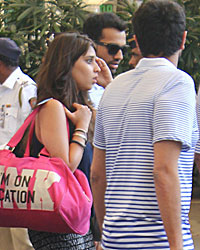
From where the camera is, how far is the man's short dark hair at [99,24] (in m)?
4.75

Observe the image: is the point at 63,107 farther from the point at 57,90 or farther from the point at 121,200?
the point at 121,200

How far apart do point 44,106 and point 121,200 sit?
980 mm

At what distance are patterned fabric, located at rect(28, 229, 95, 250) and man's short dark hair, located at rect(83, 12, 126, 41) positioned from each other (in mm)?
1896

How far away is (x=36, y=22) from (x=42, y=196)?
575cm

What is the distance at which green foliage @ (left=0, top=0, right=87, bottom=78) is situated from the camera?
8.46m

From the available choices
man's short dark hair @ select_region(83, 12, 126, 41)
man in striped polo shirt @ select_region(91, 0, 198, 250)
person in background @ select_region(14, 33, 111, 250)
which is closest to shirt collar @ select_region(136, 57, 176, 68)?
man in striped polo shirt @ select_region(91, 0, 198, 250)

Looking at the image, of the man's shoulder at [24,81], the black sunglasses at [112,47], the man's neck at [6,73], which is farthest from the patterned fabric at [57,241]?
the man's neck at [6,73]

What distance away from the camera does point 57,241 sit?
129 inches

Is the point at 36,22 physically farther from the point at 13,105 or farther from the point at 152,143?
the point at 152,143

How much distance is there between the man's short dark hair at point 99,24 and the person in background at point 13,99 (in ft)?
2.52

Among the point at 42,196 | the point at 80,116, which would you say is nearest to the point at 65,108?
the point at 80,116

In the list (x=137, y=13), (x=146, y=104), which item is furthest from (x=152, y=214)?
(x=137, y=13)

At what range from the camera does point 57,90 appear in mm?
3406

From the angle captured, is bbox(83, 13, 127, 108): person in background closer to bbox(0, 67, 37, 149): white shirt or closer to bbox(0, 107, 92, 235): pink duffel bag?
bbox(0, 67, 37, 149): white shirt
